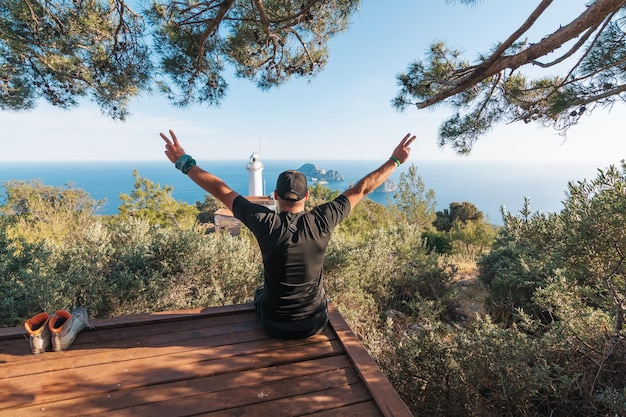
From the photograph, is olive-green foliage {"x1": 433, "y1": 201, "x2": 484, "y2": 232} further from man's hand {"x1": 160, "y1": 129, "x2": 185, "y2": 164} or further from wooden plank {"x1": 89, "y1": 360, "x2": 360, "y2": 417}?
man's hand {"x1": 160, "y1": 129, "x2": 185, "y2": 164}

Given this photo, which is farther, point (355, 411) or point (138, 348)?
point (138, 348)

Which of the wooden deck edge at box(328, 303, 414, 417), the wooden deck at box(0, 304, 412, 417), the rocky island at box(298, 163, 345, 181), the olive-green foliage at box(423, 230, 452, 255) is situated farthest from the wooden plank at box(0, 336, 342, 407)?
the rocky island at box(298, 163, 345, 181)

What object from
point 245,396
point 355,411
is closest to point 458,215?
point 355,411

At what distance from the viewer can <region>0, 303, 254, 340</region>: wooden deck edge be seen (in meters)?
1.94

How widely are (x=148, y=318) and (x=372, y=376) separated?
5.73ft

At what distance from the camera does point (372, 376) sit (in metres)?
1.64

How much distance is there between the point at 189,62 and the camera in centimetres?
385

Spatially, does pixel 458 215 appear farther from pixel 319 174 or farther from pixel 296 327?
pixel 319 174

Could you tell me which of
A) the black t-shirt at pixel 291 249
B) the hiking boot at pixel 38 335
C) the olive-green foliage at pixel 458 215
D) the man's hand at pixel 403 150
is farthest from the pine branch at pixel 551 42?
the olive-green foliage at pixel 458 215

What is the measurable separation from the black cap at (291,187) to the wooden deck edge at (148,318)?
1181 millimetres

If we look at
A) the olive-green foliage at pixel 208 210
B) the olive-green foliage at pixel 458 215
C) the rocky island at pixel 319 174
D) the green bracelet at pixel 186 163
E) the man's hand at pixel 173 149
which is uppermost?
the man's hand at pixel 173 149

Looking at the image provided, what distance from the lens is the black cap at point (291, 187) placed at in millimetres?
1798

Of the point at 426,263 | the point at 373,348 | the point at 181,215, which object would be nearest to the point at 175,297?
the point at 373,348

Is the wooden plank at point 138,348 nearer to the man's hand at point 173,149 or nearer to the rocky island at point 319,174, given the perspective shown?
the man's hand at point 173,149
